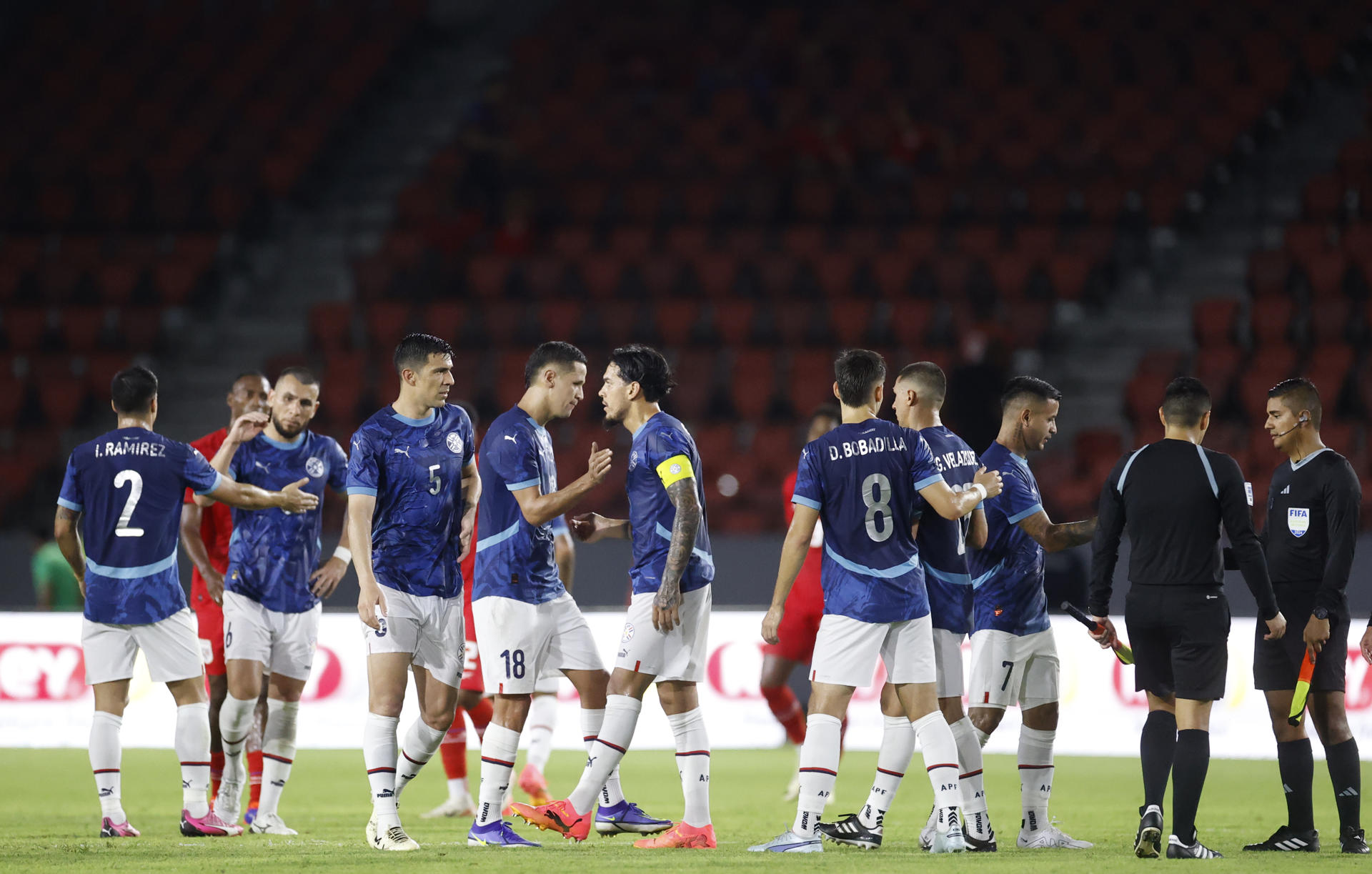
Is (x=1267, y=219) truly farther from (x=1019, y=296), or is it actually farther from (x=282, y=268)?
(x=282, y=268)

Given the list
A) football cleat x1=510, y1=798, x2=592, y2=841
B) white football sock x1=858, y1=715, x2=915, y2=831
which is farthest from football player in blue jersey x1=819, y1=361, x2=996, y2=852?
football cleat x1=510, y1=798, x2=592, y2=841

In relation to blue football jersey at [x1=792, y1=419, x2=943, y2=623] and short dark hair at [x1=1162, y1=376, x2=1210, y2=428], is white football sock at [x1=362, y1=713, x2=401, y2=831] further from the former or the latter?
short dark hair at [x1=1162, y1=376, x2=1210, y2=428]

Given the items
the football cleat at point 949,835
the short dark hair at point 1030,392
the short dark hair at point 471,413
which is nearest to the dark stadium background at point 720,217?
the short dark hair at point 471,413

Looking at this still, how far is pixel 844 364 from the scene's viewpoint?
723 centimetres

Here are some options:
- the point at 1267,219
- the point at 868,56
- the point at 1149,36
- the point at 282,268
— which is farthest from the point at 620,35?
the point at 1267,219

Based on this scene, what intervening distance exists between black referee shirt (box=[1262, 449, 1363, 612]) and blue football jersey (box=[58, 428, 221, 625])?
5.34 m

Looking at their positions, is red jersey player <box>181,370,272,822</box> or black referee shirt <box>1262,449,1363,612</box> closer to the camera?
black referee shirt <box>1262,449,1363,612</box>

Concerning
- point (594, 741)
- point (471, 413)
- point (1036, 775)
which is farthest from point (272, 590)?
point (1036, 775)

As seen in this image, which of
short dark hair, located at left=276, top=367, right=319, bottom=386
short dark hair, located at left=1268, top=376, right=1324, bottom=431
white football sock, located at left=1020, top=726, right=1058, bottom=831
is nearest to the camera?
white football sock, located at left=1020, top=726, right=1058, bottom=831

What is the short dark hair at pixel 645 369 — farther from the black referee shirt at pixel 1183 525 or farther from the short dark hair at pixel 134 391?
the short dark hair at pixel 134 391

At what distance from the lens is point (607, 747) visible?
7375 mm

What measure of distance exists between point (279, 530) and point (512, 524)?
164 cm

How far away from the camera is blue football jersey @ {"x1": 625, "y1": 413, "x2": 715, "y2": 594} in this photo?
7371 millimetres

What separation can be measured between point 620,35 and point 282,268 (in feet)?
19.8
